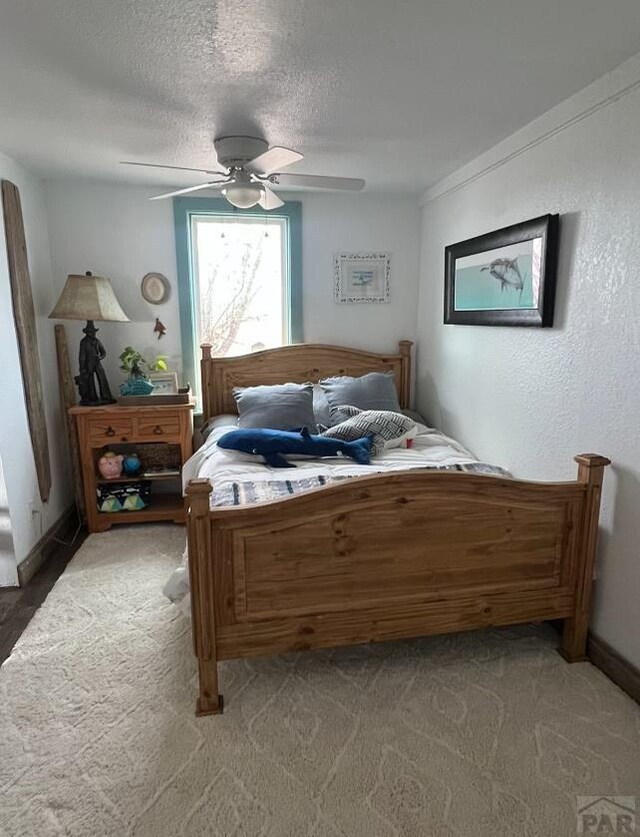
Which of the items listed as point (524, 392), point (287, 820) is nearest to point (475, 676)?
point (287, 820)

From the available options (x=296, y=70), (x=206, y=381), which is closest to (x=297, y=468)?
(x=206, y=381)

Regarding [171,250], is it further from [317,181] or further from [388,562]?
[388,562]

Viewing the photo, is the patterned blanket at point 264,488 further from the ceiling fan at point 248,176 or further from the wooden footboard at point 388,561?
the ceiling fan at point 248,176

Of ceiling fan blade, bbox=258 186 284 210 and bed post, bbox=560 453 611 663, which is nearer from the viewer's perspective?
bed post, bbox=560 453 611 663

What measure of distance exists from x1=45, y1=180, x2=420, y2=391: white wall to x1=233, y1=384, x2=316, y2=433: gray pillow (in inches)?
30.2

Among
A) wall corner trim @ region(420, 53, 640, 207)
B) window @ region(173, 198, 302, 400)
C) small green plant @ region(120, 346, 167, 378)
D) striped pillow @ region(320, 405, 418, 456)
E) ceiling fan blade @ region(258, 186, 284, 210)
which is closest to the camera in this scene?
wall corner trim @ region(420, 53, 640, 207)

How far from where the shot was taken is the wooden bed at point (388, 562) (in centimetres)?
177

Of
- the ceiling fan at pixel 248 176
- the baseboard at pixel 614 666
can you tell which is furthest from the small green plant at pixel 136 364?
the baseboard at pixel 614 666

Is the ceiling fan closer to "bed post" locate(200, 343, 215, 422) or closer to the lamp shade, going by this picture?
the lamp shade

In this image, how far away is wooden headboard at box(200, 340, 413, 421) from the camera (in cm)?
367

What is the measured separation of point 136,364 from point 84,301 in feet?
1.79

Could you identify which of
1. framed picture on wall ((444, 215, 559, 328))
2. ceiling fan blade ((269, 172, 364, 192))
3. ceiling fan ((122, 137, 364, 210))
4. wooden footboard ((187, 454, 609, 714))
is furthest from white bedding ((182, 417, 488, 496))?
ceiling fan blade ((269, 172, 364, 192))

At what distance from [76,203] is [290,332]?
1.70 metres

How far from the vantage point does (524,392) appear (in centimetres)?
255
